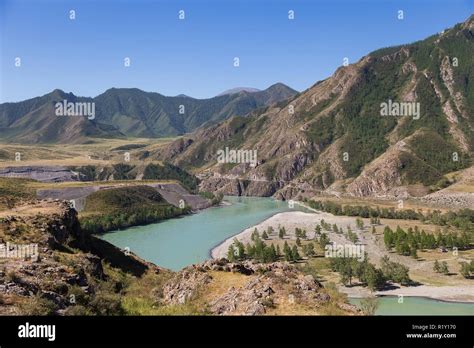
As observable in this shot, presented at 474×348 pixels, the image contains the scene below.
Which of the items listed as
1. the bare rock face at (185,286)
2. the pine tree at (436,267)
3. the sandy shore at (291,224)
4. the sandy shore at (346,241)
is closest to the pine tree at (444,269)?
the pine tree at (436,267)

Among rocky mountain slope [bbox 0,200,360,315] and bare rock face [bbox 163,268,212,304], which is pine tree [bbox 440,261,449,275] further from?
bare rock face [bbox 163,268,212,304]

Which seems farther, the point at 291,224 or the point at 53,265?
the point at 291,224

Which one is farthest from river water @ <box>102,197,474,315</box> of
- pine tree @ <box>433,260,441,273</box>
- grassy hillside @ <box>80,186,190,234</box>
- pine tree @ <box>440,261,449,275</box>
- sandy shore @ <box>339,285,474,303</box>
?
pine tree @ <box>433,260,441,273</box>

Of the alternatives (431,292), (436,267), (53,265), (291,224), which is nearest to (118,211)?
(291,224)

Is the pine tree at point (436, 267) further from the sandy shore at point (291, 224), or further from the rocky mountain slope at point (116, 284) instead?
the rocky mountain slope at point (116, 284)

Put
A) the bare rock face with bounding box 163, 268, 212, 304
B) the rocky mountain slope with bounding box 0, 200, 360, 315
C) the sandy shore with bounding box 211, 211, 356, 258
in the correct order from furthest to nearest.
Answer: the sandy shore with bounding box 211, 211, 356, 258 < the bare rock face with bounding box 163, 268, 212, 304 < the rocky mountain slope with bounding box 0, 200, 360, 315

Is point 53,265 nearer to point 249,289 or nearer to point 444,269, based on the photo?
point 249,289
